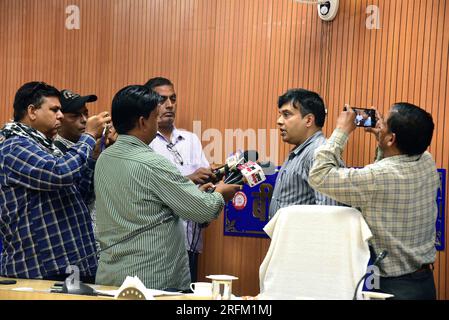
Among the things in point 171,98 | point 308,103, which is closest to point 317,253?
point 308,103

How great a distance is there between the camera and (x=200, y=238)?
4.66m

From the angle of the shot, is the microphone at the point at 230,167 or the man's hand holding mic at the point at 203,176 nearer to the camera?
the microphone at the point at 230,167

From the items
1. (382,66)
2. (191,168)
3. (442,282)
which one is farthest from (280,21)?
(442,282)

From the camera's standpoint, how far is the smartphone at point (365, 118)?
350 cm

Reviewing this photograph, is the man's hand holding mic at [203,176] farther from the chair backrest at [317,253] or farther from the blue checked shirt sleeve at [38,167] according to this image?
the chair backrest at [317,253]

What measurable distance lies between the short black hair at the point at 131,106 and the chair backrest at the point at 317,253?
0.80 m

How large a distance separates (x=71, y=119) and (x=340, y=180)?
5.65 feet

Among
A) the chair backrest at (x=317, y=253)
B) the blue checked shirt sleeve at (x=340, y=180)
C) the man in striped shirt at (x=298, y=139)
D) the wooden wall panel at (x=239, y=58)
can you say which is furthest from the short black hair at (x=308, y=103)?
the chair backrest at (x=317, y=253)

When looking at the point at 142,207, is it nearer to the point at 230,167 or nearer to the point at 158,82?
the point at 230,167

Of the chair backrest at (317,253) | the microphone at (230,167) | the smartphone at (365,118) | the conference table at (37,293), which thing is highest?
the smartphone at (365,118)

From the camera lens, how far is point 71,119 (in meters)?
4.11

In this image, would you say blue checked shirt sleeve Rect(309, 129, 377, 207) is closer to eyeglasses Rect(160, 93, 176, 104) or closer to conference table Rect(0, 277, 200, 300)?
conference table Rect(0, 277, 200, 300)
